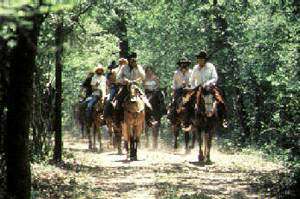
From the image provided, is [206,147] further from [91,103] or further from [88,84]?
[88,84]

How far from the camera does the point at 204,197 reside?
9.19 metres

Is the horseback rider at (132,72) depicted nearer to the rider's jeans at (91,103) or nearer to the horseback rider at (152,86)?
the rider's jeans at (91,103)

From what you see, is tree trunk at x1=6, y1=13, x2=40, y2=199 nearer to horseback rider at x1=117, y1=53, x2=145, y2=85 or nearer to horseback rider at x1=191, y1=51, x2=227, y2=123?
horseback rider at x1=191, y1=51, x2=227, y2=123

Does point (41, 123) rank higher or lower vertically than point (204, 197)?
higher

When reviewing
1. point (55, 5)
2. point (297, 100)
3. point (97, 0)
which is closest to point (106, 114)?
point (97, 0)

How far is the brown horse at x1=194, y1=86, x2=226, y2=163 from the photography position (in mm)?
14227

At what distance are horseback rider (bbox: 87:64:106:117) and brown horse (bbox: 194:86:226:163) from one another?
199 inches

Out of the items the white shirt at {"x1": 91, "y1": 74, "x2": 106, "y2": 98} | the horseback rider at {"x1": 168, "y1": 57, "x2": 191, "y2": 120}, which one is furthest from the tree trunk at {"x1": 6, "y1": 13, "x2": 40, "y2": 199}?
the white shirt at {"x1": 91, "y1": 74, "x2": 106, "y2": 98}

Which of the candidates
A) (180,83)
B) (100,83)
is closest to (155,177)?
(180,83)

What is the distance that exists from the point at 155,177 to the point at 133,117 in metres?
3.90

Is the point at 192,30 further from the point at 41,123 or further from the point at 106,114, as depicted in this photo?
the point at 41,123

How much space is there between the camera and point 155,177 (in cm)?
1164

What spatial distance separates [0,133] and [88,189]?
2.30 m

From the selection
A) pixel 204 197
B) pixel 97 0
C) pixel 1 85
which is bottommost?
pixel 204 197
